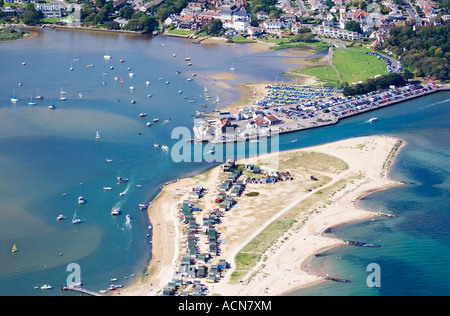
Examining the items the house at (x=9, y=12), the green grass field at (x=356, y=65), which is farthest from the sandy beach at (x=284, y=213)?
the house at (x=9, y=12)

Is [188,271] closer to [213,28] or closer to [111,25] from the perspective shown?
[213,28]

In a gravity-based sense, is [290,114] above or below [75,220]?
above

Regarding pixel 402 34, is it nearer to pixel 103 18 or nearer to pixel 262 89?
pixel 262 89

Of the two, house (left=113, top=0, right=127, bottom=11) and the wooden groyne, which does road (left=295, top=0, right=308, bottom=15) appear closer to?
house (left=113, top=0, right=127, bottom=11)

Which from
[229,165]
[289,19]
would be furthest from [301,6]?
[229,165]

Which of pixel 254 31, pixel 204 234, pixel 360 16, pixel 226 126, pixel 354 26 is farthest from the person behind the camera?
pixel 360 16

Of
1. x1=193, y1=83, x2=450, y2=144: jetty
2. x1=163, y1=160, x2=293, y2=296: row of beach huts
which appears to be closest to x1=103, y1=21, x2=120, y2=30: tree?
x1=193, y1=83, x2=450, y2=144: jetty

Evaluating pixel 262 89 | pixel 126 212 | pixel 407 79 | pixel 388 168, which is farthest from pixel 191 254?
pixel 407 79
